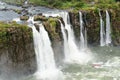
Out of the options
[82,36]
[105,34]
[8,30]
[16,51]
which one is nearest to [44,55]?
[16,51]

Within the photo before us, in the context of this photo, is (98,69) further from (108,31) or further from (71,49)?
(108,31)

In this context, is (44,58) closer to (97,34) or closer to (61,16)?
(61,16)

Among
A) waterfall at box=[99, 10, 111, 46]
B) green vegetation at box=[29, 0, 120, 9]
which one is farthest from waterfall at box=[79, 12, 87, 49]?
green vegetation at box=[29, 0, 120, 9]

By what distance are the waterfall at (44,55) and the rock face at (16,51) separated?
63cm

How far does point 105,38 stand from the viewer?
140 ft

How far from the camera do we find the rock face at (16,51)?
1187 inches

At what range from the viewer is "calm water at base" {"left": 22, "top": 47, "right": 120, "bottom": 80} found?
31834 millimetres

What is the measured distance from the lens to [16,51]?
102 ft

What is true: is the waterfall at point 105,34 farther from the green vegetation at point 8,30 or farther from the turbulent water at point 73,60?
the green vegetation at point 8,30

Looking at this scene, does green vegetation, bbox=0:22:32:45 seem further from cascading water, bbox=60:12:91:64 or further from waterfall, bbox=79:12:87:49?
waterfall, bbox=79:12:87:49

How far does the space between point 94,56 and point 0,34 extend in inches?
486

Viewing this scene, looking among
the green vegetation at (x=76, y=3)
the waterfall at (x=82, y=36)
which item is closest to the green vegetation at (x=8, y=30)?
the waterfall at (x=82, y=36)

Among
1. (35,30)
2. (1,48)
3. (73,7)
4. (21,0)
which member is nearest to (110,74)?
(35,30)

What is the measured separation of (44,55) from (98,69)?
564cm
